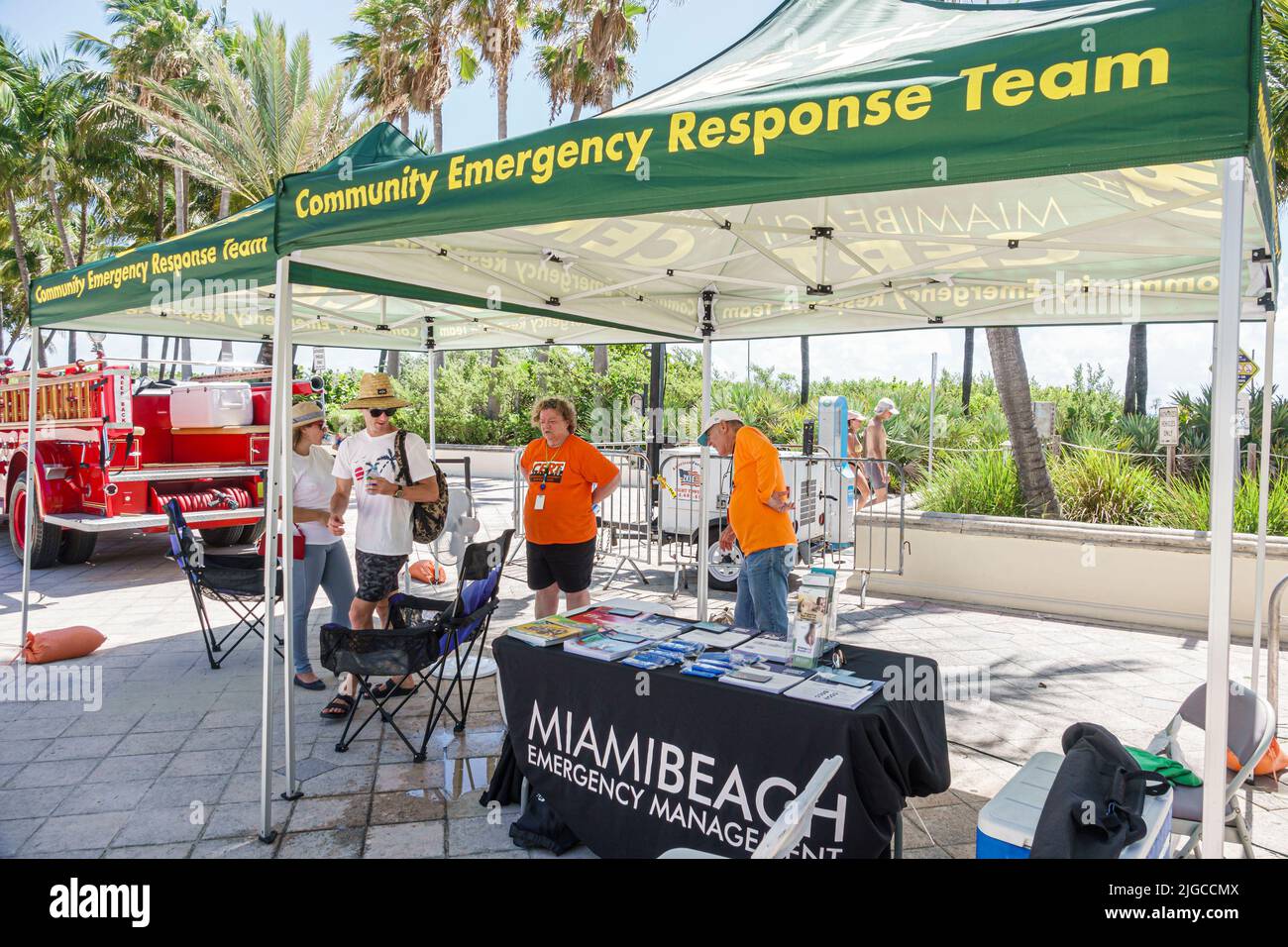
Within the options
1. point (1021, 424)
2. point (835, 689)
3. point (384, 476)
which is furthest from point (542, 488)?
point (1021, 424)

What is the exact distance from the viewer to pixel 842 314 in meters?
6.20

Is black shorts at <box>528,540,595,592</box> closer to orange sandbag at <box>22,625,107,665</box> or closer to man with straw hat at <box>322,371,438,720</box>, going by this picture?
man with straw hat at <box>322,371,438,720</box>

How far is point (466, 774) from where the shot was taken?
3.82m

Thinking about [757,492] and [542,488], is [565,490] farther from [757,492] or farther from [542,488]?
[757,492]

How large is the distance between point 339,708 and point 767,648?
8.67ft

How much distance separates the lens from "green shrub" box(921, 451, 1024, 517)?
26.9 ft

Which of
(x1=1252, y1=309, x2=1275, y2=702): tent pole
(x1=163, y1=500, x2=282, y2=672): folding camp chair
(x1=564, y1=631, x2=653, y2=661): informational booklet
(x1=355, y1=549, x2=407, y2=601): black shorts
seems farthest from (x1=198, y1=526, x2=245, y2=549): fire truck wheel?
(x1=1252, y1=309, x2=1275, y2=702): tent pole

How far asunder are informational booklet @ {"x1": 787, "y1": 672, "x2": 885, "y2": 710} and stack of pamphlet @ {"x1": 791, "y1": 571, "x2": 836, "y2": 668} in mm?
112

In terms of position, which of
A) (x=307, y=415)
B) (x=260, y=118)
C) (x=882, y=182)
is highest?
(x=260, y=118)

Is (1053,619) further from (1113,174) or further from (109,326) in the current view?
(109,326)

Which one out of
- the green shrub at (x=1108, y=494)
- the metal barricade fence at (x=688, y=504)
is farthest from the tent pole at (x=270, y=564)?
the green shrub at (x=1108, y=494)

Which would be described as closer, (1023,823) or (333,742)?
(1023,823)

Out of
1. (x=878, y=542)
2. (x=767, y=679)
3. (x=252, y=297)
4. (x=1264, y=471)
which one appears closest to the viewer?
(x=767, y=679)
